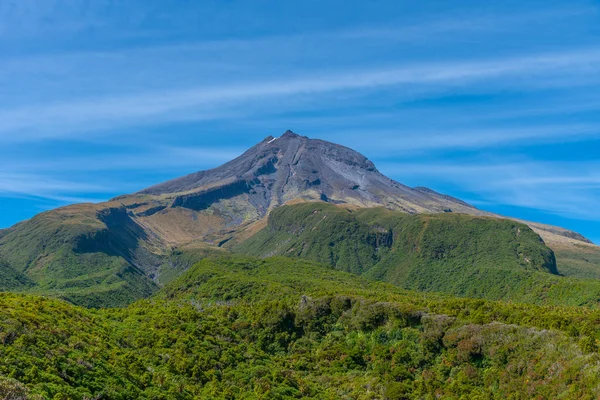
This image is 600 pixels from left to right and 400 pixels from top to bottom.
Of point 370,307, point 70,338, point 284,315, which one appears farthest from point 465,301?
point 70,338

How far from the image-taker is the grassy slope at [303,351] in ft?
155

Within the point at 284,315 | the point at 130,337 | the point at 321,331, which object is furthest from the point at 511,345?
the point at 130,337

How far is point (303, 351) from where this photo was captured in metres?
89.2

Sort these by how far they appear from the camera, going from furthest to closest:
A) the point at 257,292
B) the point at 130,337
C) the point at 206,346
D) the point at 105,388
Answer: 1. the point at 257,292
2. the point at 206,346
3. the point at 130,337
4. the point at 105,388

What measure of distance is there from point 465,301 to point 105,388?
68121 mm

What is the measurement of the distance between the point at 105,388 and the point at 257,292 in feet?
329

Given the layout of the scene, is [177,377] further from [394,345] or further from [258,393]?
[394,345]

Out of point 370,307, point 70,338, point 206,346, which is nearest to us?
Result: point 70,338

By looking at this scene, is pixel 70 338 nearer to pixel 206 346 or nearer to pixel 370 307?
pixel 206 346

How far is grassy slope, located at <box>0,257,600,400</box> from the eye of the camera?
4731cm

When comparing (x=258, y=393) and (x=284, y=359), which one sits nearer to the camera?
(x=258, y=393)

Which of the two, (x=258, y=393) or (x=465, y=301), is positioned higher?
(x=465, y=301)

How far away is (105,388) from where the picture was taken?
146ft

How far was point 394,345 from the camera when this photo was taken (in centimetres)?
8350
